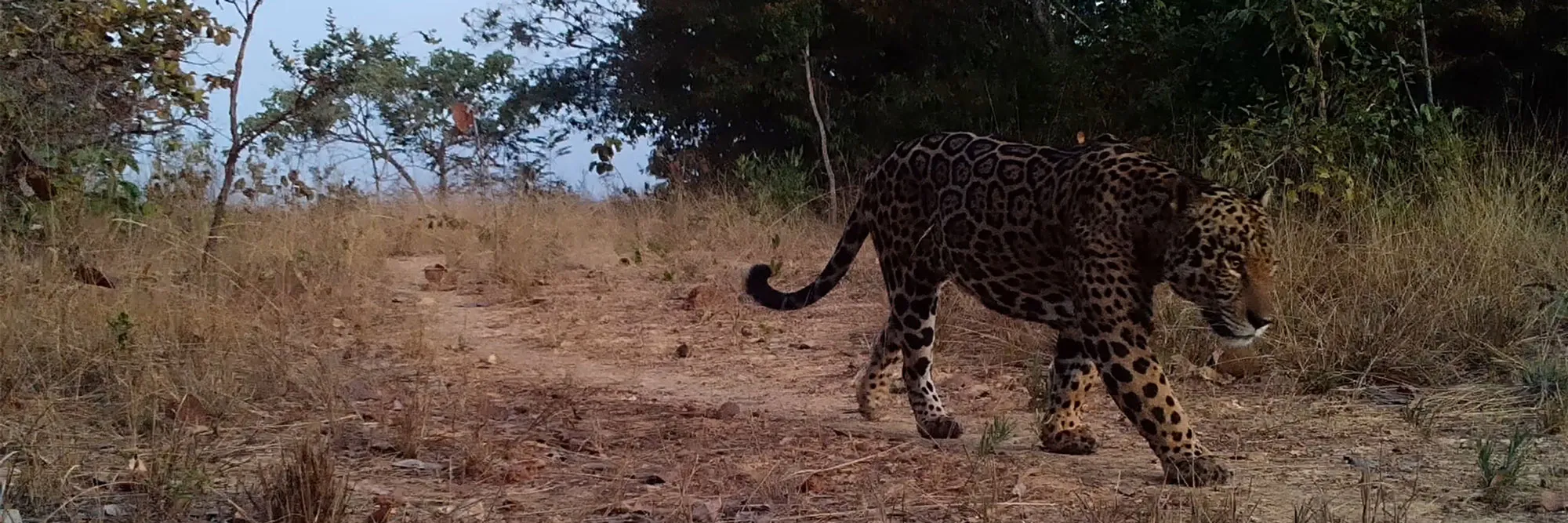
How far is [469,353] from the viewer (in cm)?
691

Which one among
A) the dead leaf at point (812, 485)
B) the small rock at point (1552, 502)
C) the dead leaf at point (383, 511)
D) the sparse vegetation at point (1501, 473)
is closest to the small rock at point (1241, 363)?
the sparse vegetation at point (1501, 473)

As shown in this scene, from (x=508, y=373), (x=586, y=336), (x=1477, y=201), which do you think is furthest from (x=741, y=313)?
(x=1477, y=201)

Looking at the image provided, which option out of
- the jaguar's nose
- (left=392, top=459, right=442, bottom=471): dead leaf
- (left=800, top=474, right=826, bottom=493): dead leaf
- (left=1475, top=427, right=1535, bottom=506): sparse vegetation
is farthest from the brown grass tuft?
(left=1475, top=427, right=1535, bottom=506): sparse vegetation

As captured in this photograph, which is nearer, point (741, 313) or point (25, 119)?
point (25, 119)

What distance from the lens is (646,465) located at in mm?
4379

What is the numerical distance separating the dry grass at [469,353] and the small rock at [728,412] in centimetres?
16

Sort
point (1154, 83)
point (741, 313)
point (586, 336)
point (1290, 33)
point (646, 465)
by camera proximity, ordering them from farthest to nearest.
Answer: point (1154, 83), point (1290, 33), point (741, 313), point (586, 336), point (646, 465)

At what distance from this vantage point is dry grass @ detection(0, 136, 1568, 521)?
3883 mm

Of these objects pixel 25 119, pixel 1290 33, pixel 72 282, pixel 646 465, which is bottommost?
pixel 646 465

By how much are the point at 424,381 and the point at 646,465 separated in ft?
5.89

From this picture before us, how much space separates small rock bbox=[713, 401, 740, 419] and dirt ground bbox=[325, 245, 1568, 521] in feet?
0.08

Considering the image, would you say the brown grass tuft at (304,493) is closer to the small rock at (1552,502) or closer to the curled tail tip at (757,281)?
the curled tail tip at (757,281)

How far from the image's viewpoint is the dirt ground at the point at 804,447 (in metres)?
3.81

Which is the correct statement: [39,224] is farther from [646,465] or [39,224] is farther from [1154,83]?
[1154,83]
